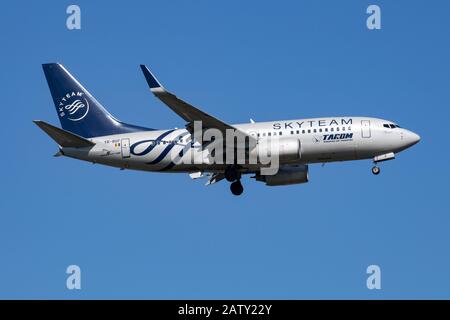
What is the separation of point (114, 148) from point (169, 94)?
9075 millimetres

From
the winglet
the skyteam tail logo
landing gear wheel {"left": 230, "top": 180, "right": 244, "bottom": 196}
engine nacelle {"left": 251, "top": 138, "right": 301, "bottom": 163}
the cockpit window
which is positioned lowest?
landing gear wheel {"left": 230, "top": 180, "right": 244, "bottom": 196}

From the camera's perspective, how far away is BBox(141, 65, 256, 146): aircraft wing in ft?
164

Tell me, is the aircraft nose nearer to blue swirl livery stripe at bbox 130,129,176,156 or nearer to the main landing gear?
the main landing gear

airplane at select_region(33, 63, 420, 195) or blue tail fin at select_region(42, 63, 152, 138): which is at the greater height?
blue tail fin at select_region(42, 63, 152, 138)

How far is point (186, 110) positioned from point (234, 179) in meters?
6.67

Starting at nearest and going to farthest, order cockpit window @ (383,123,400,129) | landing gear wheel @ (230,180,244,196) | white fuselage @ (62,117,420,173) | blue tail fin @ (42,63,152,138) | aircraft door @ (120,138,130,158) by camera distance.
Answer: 1. white fuselage @ (62,117,420,173)
2. cockpit window @ (383,123,400,129)
3. aircraft door @ (120,138,130,158)
4. landing gear wheel @ (230,180,244,196)
5. blue tail fin @ (42,63,152,138)

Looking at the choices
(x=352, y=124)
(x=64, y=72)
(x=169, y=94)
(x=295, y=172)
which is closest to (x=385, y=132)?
(x=352, y=124)

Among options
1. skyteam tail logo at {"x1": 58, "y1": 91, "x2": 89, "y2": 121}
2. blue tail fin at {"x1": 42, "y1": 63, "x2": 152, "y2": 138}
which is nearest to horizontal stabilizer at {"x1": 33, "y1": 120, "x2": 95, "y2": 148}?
blue tail fin at {"x1": 42, "y1": 63, "x2": 152, "y2": 138}

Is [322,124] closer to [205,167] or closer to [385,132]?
[385,132]

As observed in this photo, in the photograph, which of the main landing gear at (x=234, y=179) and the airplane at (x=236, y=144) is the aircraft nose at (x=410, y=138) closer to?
the airplane at (x=236, y=144)

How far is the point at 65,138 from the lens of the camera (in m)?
57.5

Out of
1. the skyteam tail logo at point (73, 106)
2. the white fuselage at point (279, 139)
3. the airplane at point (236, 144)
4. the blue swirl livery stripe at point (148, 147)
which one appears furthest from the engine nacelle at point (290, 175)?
the skyteam tail logo at point (73, 106)

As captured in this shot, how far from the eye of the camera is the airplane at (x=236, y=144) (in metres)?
56.3

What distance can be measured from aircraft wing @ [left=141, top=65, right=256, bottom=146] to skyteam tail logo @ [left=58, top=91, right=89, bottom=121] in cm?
892
